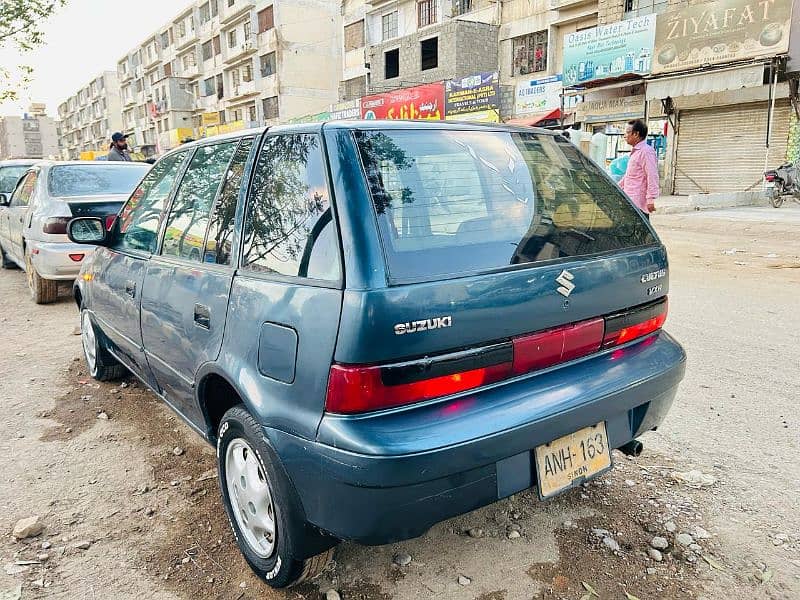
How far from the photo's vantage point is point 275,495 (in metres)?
1.96

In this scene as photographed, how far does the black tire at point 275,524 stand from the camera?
193 cm

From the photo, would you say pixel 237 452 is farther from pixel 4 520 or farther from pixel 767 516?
pixel 767 516

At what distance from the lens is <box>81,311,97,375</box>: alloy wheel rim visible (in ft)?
13.8

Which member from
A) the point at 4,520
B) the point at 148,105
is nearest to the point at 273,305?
the point at 4,520

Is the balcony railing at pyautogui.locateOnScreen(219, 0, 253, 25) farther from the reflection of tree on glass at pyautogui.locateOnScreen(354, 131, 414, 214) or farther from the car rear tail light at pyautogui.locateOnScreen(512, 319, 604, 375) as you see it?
the car rear tail light at pyautogui.locateOnScreen(512, 319, 604, 375)

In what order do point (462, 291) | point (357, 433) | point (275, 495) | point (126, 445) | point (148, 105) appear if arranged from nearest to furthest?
point (357, 433)
point (462, 291)
point (275, 495)
point (126, 445)
point (148, 105)

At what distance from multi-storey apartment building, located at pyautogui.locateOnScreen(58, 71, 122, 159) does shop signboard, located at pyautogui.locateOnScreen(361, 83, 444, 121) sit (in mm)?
59721

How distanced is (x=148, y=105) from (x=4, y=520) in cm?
6786

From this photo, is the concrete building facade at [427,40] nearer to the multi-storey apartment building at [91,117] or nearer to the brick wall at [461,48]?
the brick wall at [461,48]

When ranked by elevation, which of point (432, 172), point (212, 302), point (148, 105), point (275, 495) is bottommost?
point (275, 495)

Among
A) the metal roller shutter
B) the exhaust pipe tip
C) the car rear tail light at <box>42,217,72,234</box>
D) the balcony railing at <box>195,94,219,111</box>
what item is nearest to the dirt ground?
the exhaust pipe tip

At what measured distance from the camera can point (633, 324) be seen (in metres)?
2.35

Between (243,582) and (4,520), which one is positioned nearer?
(243,582)

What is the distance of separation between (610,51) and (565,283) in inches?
732
